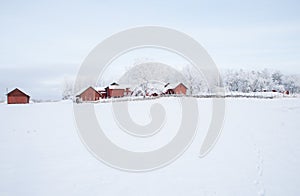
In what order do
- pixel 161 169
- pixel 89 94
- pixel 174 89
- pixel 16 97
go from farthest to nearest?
pixel 174 89 < pixel 89 94 < pixel 16 97 < pixel 161 169

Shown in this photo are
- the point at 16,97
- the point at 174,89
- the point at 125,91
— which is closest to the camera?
the point at 16,97

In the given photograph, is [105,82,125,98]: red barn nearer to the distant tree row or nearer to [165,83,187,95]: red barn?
[165,83,187,95]: red barn

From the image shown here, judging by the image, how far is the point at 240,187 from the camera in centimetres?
637

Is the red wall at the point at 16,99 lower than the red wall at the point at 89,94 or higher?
lower

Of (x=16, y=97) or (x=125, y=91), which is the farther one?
Result: (x=125, y=91)

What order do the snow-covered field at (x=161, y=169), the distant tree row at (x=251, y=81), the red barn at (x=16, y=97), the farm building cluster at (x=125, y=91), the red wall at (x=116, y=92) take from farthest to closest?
the distant tree row at (x=251, y=81) < the red wall at (x=116, y=92) < the red barn at (x=16, y=97) < the farm building cluster at (x=125, y=91) < the snow-covered field at (x=161, y=169)

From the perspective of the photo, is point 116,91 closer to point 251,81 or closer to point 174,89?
point 174,89

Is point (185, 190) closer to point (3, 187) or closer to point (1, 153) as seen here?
point (3, 187)

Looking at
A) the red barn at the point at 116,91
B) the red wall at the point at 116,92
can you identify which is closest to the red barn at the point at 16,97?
the red barn at the point at 116,91

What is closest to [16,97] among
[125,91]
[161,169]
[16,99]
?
[16,99]

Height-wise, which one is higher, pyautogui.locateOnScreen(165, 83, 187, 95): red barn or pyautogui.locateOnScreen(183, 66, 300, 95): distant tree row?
pyautogui.locateOnScreen(183, 66, 300, 95): distant tree row

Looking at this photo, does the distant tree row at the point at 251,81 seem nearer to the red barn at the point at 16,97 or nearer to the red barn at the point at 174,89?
the red barn at the point at 174,89

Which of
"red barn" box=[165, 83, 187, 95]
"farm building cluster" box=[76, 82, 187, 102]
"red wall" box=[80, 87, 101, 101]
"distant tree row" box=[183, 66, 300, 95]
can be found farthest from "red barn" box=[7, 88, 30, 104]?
"distant tree row" box=[183, 66, 300, 95]

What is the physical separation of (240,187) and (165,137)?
6.65m
